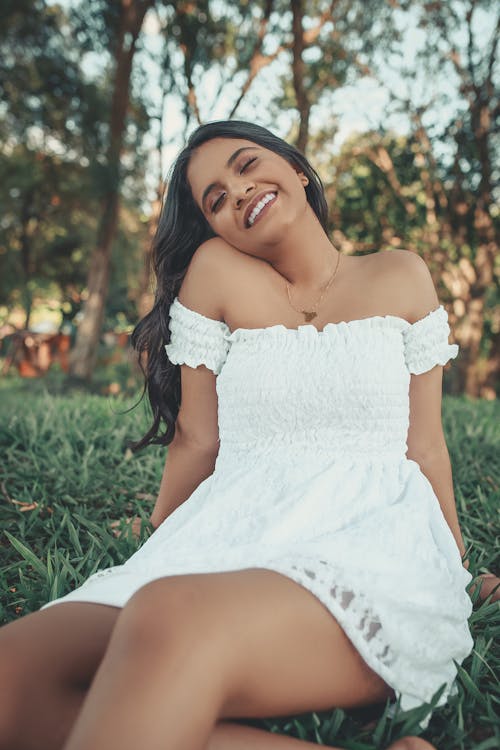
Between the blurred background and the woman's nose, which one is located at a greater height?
the blurred background

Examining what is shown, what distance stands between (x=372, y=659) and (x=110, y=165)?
8302mm

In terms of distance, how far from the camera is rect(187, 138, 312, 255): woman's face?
2016 millimetres

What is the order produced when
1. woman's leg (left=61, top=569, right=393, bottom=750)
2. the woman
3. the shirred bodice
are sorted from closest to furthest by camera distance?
woman's leg (left=61, top=569, right=393, bottom=750)
the woman
the shirred bodice

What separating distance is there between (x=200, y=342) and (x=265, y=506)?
614 mm

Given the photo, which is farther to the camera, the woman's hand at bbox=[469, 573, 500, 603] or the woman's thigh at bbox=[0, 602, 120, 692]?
the woman's hand at bbox=[469, 573, 500, 603]

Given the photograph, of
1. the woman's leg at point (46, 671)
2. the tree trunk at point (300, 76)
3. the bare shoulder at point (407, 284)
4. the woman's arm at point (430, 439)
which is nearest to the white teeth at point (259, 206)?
the bare shoulder at point (407, 284)

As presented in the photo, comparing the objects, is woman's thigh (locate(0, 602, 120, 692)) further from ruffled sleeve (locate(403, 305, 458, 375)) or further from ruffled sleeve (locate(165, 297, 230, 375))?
ruffled sleeve (locate(403, 305, 458, 375))

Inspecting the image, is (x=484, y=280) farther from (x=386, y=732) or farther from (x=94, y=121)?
(x=386, y=732)

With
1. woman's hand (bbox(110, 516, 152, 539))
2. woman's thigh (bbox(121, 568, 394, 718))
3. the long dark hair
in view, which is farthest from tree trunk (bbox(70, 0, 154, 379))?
woman's thigh (bbox(121, 568, 394, 718))

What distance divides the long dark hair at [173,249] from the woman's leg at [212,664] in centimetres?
104

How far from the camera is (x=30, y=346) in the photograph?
47.8 ft

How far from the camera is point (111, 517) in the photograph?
310cm

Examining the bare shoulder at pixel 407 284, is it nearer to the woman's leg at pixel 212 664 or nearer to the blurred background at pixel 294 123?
the woman's leg at pixel 212 664

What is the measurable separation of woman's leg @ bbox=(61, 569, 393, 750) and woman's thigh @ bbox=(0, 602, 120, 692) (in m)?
0.23
